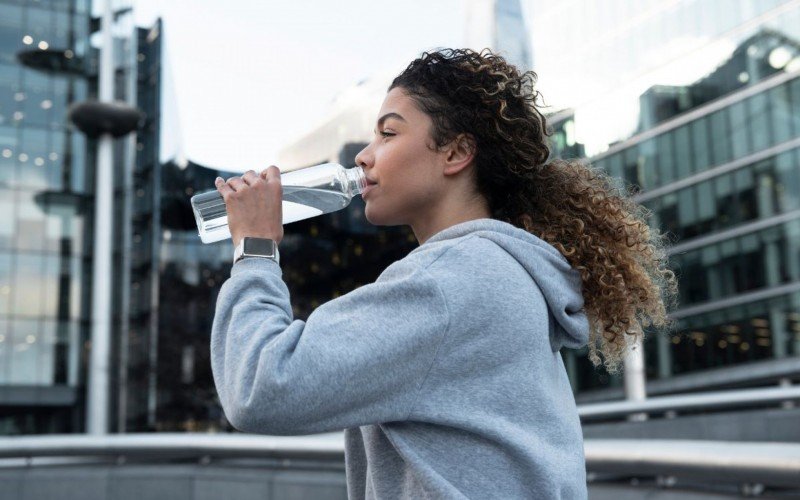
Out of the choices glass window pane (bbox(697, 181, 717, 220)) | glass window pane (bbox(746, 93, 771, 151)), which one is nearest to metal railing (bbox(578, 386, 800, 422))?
glass window pane (bbox(746, 93, 771, 151))

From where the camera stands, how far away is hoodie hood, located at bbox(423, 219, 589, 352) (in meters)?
1.70

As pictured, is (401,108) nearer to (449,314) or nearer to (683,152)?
(449,314)

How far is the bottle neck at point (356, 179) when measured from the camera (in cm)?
189

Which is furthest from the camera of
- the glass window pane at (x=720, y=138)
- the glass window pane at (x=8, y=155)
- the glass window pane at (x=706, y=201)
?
the glass window pane at (x=706, y=201)

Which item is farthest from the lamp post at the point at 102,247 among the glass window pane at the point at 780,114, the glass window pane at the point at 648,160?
the glass window pane at the point at 780,114

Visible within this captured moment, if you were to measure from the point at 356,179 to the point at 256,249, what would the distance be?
0.32 metres

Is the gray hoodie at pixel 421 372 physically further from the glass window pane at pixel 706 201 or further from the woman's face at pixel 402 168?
the glass window pane at pixel 706 201

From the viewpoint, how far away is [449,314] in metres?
1.51

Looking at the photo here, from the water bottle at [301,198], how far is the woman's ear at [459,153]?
1.06 feet

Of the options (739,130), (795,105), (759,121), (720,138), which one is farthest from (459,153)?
(720,138)

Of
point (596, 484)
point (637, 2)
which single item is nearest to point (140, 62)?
point (637, 2)

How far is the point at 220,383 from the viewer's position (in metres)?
1.56

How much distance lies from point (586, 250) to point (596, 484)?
2383mm

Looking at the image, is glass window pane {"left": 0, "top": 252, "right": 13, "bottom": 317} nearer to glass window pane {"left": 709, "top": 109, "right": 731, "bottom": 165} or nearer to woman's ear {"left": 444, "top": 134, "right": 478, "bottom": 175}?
glass window pane {"left": 709, "top": 109, "right": 731, "bottom": 165}
